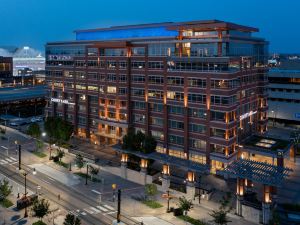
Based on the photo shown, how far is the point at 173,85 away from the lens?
83.1 m

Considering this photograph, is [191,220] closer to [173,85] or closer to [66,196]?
[66,196]

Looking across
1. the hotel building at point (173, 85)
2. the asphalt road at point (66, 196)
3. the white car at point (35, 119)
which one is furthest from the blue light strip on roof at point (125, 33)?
the asphalt road at point (66, 196)

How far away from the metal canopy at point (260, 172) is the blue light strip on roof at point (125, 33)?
41905 mm

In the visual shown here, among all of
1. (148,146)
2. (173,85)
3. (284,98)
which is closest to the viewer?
(148,146)

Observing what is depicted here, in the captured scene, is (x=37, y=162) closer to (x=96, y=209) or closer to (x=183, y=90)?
(x=96, y=209)

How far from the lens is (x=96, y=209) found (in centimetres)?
6256

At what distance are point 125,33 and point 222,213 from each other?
207ft

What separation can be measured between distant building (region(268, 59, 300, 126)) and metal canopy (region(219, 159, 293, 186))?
209 feet

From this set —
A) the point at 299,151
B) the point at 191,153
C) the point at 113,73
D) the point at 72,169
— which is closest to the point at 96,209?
the point at 72,169

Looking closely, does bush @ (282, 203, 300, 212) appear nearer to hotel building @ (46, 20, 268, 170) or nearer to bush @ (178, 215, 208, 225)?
bush @ (178, 215, 208, 225)

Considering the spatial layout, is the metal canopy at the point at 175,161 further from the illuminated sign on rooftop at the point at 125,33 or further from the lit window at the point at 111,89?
the illuminated sign on rooftop at the point at 125,33

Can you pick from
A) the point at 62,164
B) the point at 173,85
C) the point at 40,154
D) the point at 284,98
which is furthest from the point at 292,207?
the point at 284,98

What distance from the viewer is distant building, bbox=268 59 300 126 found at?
11656 centimetres

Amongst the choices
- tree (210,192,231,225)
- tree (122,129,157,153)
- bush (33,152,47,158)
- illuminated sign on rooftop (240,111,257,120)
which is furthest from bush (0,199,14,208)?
illuminated sign on rooftop (240,111,257,120)
